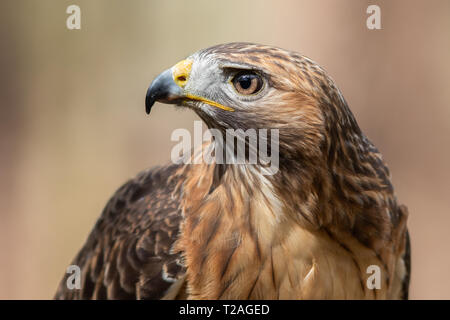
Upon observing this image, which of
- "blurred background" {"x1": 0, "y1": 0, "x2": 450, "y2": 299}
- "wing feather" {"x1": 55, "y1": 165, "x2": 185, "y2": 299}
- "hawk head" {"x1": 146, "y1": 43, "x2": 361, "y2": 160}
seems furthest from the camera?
"blurred background" {"x1": 0, "y1": 0, "x2": 450, "y2": 299}

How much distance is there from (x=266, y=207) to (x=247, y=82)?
1.77 ft

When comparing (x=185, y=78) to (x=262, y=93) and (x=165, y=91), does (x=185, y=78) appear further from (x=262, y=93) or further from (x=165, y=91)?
(x=262, y=93)

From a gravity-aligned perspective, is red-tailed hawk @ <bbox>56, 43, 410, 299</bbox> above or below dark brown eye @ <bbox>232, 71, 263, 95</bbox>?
below

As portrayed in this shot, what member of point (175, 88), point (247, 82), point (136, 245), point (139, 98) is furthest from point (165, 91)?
point (139, 98)

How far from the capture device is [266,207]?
238 centimetres

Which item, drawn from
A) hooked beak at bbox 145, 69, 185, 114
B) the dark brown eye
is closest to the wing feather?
hooked beak at bbox 145, 69, 185, 114

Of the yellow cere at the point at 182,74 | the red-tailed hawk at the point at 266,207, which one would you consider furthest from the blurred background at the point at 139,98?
the yellow cere at the point at 182,74

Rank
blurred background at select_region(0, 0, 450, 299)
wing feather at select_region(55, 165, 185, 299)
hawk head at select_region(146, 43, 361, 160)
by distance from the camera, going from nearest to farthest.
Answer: hawk head at select_region(146, 43, 361, 160)
wing feather at select_region(55, 165, 185, 299)
blurred background at select_region(0, 0, 450, 299)

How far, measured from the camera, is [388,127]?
5082 mm

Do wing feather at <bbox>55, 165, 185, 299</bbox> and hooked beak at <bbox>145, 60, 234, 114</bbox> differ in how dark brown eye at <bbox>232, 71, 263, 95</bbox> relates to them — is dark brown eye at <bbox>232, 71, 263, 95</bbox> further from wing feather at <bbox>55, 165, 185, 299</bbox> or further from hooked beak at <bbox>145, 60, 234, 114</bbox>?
wing feather at <bbox>55, 165, 185, 299</bbox>

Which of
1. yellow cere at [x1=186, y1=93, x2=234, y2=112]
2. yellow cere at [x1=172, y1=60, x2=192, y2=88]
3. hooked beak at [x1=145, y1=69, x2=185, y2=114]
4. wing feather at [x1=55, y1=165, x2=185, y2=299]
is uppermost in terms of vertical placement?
yellow cere at [x1=172, y1=60, x2=192, y2=88]

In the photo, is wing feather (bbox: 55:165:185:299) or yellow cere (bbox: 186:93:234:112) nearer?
yellow cere (bbox: 186:93:234:112)

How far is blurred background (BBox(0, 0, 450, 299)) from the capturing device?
4.86 m

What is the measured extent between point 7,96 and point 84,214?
1288 millimetres
